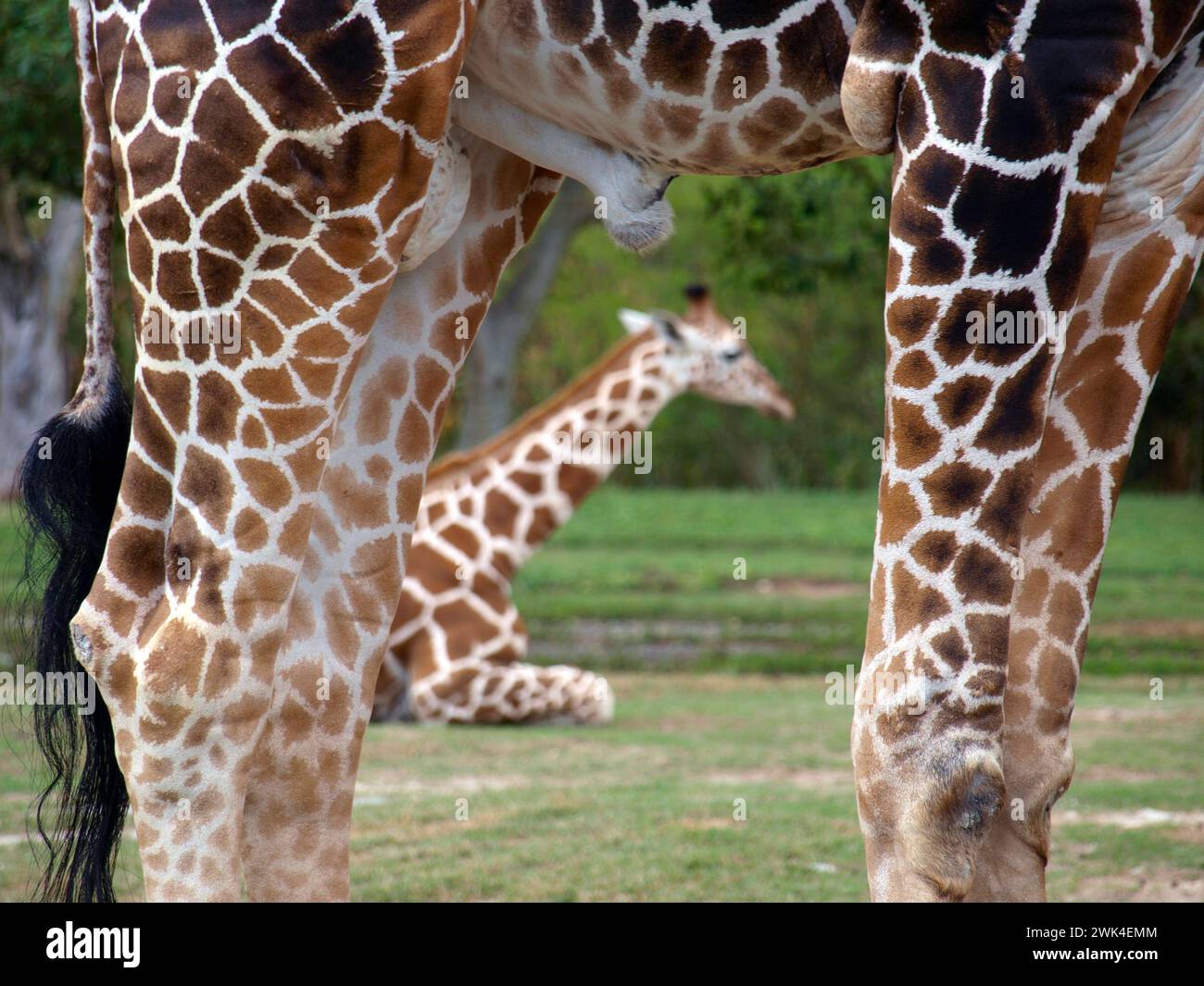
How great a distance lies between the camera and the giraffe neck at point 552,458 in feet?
22.6

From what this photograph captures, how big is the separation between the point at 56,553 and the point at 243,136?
95 cm

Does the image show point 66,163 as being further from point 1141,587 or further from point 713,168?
point 1141,587

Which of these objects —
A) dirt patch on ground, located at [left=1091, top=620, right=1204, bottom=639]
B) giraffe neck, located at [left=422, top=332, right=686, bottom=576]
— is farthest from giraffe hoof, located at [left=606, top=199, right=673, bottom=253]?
dirt patch on ground, located at [left=1091, top=620, right=1204, bottom=639]

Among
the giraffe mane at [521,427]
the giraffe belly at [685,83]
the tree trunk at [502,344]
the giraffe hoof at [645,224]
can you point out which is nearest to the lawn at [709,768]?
the giraffe mane at [521,427]

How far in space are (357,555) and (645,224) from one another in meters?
0.81

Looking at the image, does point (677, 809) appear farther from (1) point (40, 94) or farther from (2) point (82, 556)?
(1) point (40, 94)

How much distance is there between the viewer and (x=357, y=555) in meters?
2.82

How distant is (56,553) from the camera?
2.84 m

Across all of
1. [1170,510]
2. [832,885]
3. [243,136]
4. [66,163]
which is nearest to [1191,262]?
[243,136]

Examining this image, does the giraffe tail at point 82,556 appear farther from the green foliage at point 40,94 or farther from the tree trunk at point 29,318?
the tree trunk at point 29,318

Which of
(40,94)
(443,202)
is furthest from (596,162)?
(40,94)

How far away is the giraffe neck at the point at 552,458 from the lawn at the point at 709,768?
3.20 ft

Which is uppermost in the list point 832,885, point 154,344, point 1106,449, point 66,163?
point 66,163

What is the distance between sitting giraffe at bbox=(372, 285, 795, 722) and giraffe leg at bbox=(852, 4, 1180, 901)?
12.8 feet
